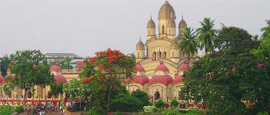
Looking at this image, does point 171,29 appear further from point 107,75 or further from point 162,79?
point 107,75

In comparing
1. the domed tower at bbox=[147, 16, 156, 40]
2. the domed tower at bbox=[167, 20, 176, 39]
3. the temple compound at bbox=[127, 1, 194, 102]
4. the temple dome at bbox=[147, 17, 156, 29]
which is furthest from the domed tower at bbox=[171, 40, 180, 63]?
the temple dome at bbox=[147, 17, 156, 29]

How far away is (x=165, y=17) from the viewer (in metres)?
61.4

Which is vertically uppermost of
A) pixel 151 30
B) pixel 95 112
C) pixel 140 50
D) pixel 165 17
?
pixel 165 17

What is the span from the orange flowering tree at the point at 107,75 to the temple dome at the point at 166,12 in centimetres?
2442

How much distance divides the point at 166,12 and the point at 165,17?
75 cm

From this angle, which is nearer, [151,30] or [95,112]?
[95,112]

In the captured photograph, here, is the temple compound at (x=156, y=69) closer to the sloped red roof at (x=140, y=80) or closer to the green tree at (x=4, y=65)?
the sloped red roof at (x=140, y=80)

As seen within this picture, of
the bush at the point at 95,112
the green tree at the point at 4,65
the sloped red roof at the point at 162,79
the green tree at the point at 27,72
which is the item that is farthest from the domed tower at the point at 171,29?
the green tree at the point at 4,65

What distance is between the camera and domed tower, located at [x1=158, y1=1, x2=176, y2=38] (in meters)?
61.3

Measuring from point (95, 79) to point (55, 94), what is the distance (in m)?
14.8

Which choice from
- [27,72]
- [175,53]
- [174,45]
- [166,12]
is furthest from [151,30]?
[27,72]

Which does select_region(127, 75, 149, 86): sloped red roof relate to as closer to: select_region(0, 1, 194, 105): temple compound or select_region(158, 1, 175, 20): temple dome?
select_region(0, 1, 194, 105): temple compound

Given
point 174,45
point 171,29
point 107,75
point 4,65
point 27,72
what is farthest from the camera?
point 4,65

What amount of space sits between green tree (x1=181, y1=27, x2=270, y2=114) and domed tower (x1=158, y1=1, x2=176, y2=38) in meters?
25.8
